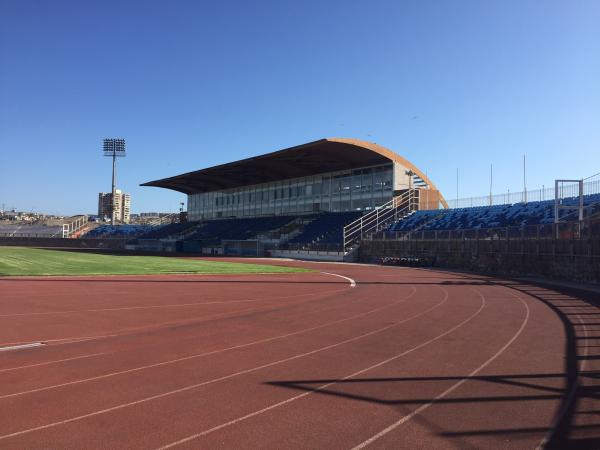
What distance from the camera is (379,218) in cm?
4978

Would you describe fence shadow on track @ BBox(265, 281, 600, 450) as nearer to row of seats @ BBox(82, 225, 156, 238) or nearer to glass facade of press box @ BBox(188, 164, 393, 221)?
glass facade of press box @ BBox(188, 164, 393, 221)

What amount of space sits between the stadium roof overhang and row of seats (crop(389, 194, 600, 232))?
28.4ft

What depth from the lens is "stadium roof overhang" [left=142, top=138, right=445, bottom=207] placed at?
50.5 m

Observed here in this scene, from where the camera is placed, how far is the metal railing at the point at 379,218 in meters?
47.1

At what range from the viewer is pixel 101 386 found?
6121 mm

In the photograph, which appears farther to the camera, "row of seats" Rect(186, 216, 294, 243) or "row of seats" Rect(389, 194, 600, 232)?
"row of seats" Rect(186, 216, 294, 243)

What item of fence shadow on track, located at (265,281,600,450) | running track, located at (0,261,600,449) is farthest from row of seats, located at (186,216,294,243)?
fence shadow on track, located at (265,281,600,450)

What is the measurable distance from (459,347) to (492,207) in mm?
38326

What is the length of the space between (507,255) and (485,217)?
1233 centimetres

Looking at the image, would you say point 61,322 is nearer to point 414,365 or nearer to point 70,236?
point 414,365

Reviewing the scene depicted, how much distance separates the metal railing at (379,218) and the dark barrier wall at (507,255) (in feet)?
7.02

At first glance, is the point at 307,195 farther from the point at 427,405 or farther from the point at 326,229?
the point at 427,405

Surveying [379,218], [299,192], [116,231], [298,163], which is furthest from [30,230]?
[379,218]

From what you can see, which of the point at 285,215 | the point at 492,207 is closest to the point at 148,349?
the point at 492,207
